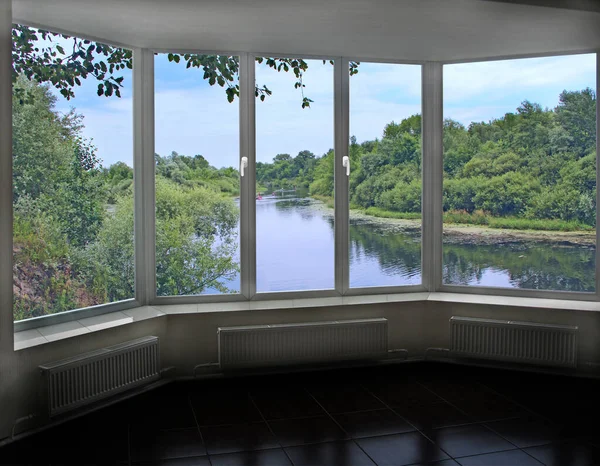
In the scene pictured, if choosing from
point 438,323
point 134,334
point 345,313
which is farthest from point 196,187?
point 438,323

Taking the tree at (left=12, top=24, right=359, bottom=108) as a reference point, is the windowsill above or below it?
below

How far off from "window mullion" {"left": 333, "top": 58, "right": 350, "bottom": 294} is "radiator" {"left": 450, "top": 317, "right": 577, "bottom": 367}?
0.99 meters

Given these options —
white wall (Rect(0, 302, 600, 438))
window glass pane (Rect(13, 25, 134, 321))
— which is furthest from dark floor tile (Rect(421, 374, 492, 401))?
window glass pane (Rect(13, 25, 134, 321))

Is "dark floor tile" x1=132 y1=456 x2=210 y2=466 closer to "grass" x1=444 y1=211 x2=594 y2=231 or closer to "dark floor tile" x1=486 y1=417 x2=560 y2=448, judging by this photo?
"dark floor tile" x1=486 y1=417 x2=560 y2=448

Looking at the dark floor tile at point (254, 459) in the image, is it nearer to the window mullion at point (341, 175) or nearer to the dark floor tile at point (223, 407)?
the dark floor tile at point (223, 407)

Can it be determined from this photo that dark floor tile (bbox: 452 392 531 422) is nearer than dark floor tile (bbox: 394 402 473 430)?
No

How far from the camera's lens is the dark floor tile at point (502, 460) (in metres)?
3.12

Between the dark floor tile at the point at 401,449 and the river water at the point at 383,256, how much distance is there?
67.7 inches

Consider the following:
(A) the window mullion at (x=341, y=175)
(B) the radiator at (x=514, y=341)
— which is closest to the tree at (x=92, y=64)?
(A) the window mullion at (x=341, y=175)

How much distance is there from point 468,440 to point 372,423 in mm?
582

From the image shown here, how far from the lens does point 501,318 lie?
4.69 m

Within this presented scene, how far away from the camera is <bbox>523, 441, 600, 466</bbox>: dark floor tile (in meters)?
3.12

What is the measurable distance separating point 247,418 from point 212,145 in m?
2.13

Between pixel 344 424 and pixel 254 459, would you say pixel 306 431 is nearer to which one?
pixel 344 424
